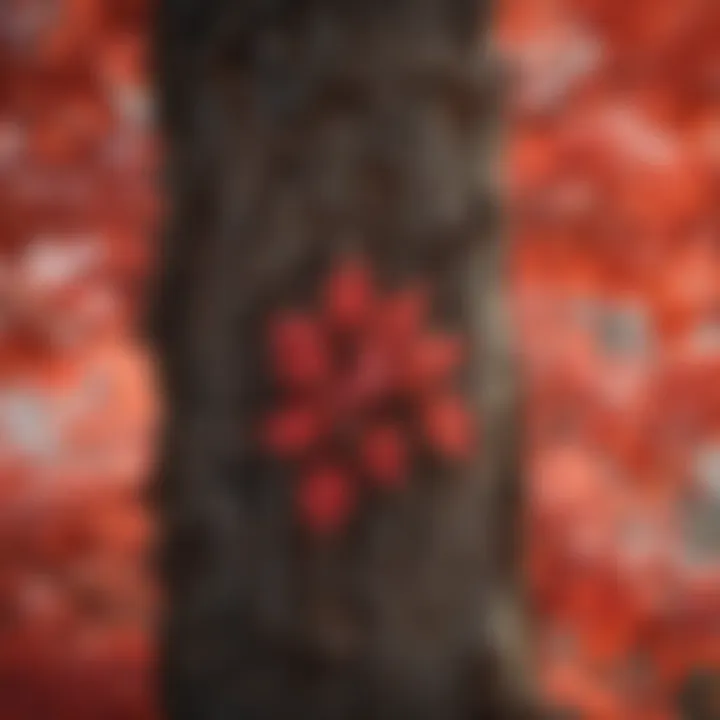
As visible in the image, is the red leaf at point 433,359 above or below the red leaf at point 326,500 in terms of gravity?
above

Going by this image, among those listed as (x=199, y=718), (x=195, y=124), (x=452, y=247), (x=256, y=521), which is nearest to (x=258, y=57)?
(x=195, y=124)

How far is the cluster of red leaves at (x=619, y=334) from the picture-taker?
0.70m

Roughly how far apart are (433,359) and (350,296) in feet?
0.22

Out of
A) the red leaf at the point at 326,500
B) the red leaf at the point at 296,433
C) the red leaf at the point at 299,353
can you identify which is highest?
the red leaf at the point at 299,353

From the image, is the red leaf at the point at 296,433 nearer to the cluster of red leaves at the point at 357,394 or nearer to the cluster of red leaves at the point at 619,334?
the cluster of red leaves at the point at 357,394

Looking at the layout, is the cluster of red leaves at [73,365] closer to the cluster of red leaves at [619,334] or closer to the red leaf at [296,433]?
the red leaf at [296,433]

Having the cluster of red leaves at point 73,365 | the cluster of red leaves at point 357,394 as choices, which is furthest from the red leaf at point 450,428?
the cluster of red leaves at point 73,365

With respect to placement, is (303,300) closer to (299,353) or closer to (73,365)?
(299,353)

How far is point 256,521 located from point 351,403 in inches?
3.7

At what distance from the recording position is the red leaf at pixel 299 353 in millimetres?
732

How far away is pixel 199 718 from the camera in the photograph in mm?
718

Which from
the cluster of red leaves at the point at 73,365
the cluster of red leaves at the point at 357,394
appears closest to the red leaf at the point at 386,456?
the cluster of red leaves at the point at 357,394

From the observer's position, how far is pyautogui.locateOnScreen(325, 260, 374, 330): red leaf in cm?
73

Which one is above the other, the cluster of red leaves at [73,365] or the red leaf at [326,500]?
the cluster of red leaves at [73,365]
